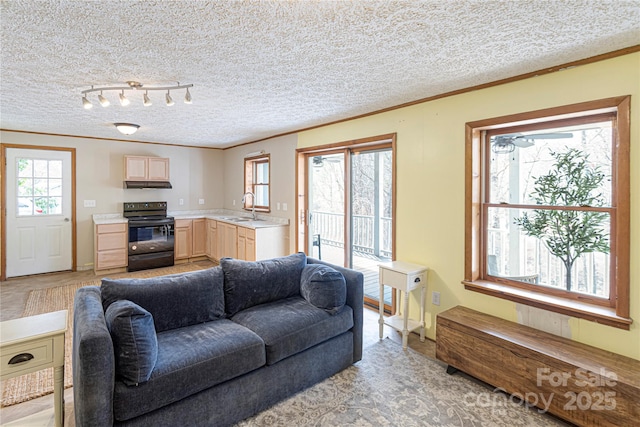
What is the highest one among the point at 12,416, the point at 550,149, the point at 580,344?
the point at 550,149

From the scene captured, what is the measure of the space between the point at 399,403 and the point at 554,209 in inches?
74.2

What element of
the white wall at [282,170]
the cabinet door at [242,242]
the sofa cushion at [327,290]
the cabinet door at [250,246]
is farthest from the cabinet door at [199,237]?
the sofa cushion at [327,290]

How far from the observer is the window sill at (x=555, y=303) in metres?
2.16

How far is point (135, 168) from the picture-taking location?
5.97 m

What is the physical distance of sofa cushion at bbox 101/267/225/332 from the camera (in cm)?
219

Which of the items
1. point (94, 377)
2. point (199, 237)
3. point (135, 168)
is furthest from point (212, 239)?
point (94, 377)

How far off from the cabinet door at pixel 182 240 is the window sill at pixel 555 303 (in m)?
5.21

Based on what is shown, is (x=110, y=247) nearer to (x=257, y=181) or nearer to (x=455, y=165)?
(x=257, y=181)

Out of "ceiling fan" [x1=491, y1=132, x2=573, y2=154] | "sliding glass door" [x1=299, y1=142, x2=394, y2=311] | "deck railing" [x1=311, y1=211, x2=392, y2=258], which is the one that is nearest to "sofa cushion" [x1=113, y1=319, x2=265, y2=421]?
"sliding glass door" [x1=299, y1=142, x2=394, y2=311]

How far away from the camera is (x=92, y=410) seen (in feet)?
5.09

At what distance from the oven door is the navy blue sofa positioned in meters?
3.75

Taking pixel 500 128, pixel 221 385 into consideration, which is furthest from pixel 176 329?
pixel 500 128

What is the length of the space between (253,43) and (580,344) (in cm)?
300

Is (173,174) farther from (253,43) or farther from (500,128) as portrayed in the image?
(500,128)
